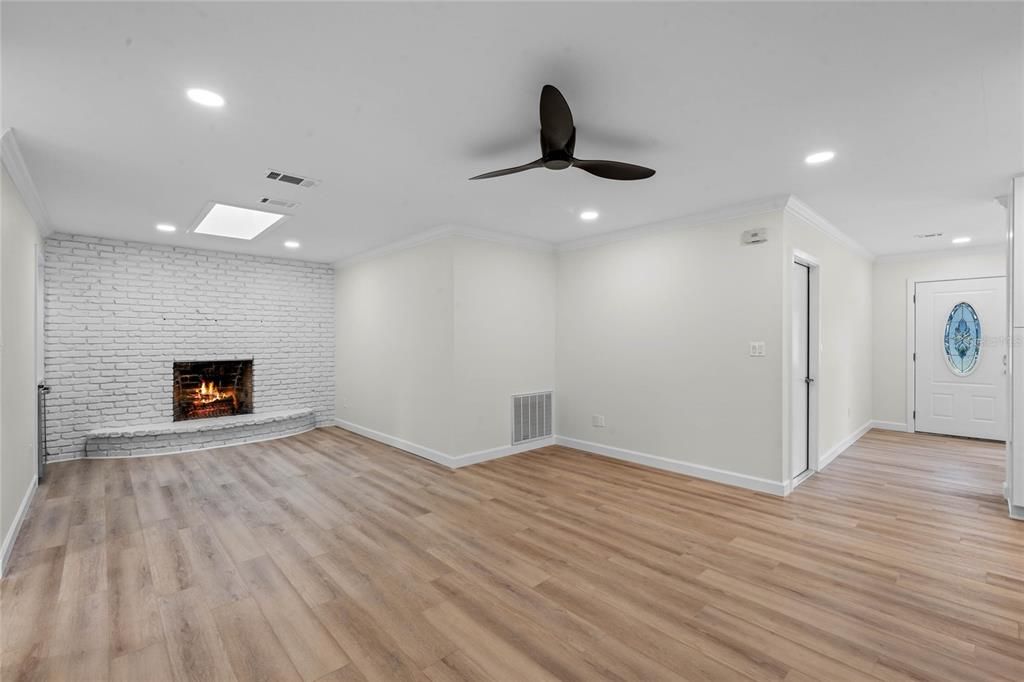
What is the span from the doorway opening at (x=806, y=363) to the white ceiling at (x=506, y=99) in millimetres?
787

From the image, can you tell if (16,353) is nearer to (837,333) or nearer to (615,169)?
(615,169)

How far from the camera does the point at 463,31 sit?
5.94ft

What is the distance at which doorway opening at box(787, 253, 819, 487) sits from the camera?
439cm

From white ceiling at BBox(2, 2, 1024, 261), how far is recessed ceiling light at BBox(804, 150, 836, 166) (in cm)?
9

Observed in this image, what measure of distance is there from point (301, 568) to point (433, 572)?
0.79 metres

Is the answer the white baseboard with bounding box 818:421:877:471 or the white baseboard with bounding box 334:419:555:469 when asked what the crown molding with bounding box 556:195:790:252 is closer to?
the white baseboard with bounding box 334:419:555:469

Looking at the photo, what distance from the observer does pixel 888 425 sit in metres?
6.73

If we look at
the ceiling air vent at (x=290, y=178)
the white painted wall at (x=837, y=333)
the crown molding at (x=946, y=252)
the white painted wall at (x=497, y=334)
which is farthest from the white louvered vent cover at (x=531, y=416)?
the crown molding at (x=946, y=252)

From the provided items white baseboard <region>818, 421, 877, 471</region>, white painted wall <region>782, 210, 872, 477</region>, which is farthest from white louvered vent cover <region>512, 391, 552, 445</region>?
white baseboard <region>818, 421, 877, 471</region>

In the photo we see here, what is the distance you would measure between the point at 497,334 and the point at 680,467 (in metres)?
2.34

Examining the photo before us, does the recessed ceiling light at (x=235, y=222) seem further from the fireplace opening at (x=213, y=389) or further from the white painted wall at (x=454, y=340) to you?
the fireplace opening at (x=213, y=389)

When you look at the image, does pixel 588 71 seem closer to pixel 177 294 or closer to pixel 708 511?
pixel 708 511

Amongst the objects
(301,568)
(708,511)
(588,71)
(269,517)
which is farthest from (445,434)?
(588,71)

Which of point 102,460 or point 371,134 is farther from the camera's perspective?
point 102,460
